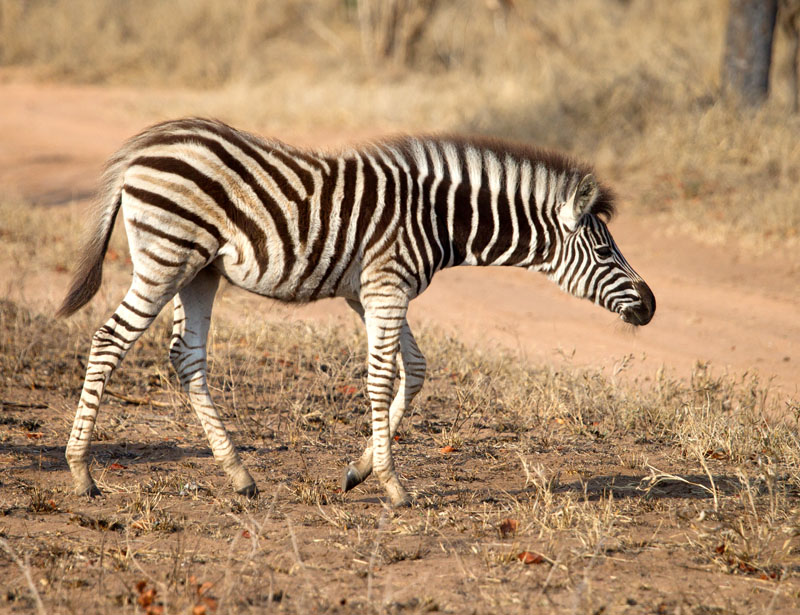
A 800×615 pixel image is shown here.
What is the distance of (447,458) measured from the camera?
5652mm

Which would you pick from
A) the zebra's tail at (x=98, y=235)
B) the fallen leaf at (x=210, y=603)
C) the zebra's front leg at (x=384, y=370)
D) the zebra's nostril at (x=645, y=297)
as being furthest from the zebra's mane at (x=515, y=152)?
the fallen leaf at (x=210, y=603)

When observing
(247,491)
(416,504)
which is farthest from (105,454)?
(416,504)

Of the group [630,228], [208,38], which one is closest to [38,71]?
[208,38]

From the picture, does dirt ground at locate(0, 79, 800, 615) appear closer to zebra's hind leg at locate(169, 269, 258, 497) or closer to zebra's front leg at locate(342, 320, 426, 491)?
zebra's hind leg at locate(169, 269, 258, 497)

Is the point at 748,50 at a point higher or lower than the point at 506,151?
higher

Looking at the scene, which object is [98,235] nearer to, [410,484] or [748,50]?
[410,484]

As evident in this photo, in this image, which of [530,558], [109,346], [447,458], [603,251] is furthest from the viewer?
[447,458]

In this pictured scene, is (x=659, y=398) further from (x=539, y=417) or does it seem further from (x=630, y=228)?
(x=630, y=228)

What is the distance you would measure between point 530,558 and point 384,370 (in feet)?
4.38

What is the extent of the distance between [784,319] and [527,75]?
32.3ft

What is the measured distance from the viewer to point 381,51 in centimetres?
2073

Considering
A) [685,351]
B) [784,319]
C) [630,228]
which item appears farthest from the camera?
[630,228]

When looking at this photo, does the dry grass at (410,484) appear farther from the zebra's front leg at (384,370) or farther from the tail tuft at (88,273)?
the tail tuft at (88,273)

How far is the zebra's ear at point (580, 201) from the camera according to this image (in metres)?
4.97
